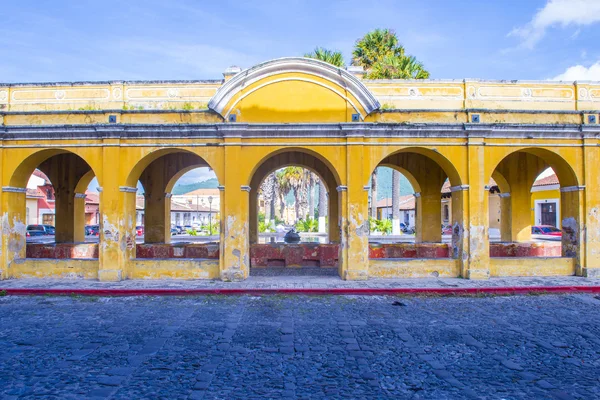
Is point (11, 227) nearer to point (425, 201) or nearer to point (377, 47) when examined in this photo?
point (425, 201)

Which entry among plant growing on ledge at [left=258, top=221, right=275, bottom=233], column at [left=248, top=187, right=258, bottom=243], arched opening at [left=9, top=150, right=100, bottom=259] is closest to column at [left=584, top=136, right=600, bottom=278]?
column at [left=248, top=187, right=258, bottom=243]

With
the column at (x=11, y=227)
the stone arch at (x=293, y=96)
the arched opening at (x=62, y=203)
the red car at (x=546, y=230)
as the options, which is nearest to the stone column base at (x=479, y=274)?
the stone arch at (x=293, y=96)

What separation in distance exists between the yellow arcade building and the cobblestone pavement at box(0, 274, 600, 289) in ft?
0.99

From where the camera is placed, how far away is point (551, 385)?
443cm

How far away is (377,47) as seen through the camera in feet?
72.8

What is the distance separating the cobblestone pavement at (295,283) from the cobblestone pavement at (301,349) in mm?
1131

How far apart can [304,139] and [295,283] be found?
3.78 meters

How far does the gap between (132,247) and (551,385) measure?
394 inches

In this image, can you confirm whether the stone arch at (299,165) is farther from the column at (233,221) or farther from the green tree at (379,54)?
the green tree at (379,54)

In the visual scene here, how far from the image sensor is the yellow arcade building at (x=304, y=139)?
34.4 feet

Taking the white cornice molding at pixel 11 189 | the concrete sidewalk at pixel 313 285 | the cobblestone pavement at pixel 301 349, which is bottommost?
the cobblestone pavement at pixel 301 349

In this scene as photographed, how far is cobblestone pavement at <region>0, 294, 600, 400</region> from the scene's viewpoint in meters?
4.39

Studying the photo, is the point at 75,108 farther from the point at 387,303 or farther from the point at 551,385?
the point at 551,385

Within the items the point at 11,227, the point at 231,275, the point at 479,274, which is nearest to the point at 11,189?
the point at 11,227
